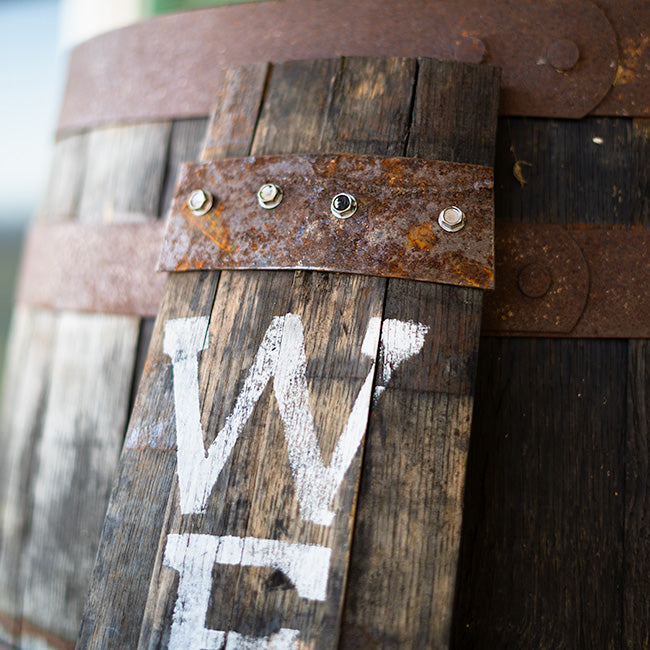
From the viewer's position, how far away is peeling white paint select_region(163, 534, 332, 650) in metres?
0.74

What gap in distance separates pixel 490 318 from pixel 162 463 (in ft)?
1.56

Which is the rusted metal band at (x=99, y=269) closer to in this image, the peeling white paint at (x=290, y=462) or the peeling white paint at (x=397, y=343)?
the peeling white paint at (x=290, y=462)

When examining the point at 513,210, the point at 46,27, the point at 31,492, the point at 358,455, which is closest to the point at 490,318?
the point at 513,210

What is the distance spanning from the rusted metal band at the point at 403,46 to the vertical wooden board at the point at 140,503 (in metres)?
0.39

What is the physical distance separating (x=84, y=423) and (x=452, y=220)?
2.26 ft

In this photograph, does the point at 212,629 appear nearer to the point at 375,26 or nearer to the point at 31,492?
the point at 31,492

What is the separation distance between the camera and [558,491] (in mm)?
856

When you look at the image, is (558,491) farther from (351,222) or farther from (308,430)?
(351,222)

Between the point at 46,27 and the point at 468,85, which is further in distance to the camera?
the point at 46,27

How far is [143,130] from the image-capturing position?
3.79 ft

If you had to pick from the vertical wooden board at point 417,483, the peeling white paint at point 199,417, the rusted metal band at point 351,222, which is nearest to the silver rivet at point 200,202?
the rusted metal band at point 351,222

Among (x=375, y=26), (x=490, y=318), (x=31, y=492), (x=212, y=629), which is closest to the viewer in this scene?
(x=212, y=629)

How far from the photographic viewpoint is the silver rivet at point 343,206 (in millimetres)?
848

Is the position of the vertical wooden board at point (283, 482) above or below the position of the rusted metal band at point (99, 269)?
below
